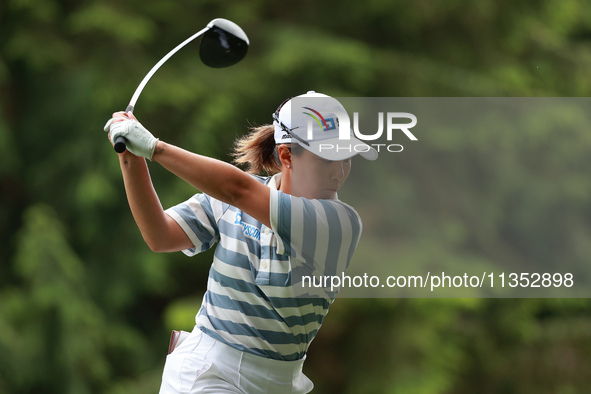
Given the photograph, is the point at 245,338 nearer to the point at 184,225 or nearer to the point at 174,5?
the point at 184,225

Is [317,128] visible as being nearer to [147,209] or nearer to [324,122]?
[324,122]

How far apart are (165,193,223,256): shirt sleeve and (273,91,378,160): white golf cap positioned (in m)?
0.31

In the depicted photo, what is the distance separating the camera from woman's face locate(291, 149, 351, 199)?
7.93 feet

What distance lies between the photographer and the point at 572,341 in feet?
23.0

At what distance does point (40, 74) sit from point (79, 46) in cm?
51

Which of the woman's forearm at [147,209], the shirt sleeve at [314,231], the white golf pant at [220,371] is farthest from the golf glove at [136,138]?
the white golf pant at [220,371]

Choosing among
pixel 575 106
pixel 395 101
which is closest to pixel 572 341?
pixel 575 106

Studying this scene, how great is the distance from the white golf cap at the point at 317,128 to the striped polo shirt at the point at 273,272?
0.50 feet

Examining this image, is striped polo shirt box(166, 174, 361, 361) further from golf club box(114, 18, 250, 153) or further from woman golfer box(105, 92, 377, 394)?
golf club box(114, 18, 250, 153)

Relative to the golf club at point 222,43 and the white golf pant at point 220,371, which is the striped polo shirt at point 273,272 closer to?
the white golf pant at point 220,371

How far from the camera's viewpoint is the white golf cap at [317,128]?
241 centimetres

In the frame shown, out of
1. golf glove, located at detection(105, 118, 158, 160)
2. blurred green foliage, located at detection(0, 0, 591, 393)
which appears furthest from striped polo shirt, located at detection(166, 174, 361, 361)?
blurred green foliage, located at detection(0, 0, 591, 393)

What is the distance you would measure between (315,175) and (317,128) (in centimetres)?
14

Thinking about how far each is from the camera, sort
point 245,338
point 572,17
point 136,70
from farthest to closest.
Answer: point 572,17 → point 136,70 → point 245,338
